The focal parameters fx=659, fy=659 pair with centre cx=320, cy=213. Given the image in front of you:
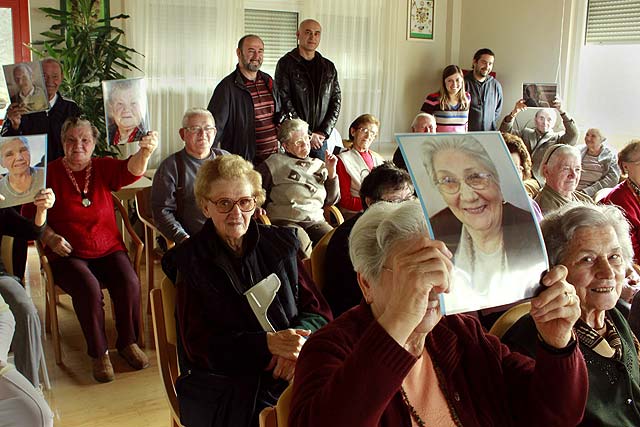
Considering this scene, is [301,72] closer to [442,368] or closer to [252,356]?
[252,356]

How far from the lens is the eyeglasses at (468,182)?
1051mm

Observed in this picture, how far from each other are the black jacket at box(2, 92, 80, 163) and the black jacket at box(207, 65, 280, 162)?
0.91 meters

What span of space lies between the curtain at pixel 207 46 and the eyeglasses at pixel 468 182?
208 inches

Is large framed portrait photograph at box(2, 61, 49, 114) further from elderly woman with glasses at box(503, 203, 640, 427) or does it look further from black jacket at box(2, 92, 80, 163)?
elderly woman with glasses at box(503, 203, 640, 427)

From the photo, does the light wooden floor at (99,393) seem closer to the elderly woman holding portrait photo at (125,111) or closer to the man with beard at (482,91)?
the elderly woman holding portrait photo at (125,111)

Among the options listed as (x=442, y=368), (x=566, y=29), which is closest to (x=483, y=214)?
(x=442, y=368)

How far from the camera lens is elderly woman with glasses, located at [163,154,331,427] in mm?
1925

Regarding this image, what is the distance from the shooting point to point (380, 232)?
1.25m

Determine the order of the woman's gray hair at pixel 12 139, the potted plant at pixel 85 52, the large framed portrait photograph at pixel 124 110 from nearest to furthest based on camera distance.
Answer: the woman's gray hair at pixel 12 139, the large framed portrait photograph at pixel 124 110, the potted plant at pixel 85 52

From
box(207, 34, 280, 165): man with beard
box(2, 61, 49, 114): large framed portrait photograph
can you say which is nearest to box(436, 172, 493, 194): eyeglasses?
box(2, 61, 49, 114): large framed portrait photograph

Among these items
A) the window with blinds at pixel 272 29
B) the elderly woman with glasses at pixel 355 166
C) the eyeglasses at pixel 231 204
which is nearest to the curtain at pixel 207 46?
the window with blinds at pixel 272 29

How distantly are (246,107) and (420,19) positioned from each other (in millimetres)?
Answer: 3891

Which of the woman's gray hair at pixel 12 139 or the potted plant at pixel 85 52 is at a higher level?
the potted plant at pixel 85 52

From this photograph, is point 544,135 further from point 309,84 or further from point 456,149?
point 456,149
